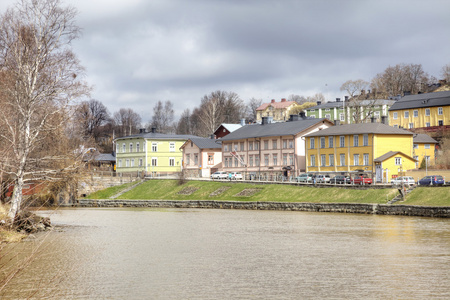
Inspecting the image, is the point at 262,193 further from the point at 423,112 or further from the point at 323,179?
the point at 423,112

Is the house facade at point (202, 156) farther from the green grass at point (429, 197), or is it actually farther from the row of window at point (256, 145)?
the green grass at point (429, 197)

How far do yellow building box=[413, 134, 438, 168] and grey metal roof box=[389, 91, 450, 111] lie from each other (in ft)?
62.3

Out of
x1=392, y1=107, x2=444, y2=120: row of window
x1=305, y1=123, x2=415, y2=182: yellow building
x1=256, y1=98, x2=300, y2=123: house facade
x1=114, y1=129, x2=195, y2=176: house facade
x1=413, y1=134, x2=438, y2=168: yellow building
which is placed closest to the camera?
x1=305, y1=123, x2=415, y2=182: yellow building

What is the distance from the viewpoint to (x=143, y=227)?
1714 inches

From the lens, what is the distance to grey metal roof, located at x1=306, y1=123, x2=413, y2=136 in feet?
256

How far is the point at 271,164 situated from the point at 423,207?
43417 millimetres

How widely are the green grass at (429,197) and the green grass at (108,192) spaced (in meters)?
46.9

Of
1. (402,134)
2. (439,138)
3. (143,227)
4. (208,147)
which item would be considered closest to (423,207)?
(143,227)

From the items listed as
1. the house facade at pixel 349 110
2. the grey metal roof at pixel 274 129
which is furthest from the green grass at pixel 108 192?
the house facade at pixel 349 110

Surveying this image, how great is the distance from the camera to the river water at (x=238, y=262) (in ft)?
63.5

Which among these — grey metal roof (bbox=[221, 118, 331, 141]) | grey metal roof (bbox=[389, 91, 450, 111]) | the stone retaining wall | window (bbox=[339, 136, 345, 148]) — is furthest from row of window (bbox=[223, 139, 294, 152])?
grey metal roof (bbox=[389, 91, 450, 111])

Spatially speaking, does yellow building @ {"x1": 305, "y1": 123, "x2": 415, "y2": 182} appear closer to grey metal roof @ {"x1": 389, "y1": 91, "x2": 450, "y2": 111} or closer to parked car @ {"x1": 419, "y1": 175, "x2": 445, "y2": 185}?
parked car @ {"x1": 419, "y1": 175, "x2": 445, "y2": 185}

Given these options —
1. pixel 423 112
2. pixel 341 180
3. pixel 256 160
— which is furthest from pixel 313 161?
pixel 423 112

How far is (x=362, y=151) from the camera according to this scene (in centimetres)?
7831
